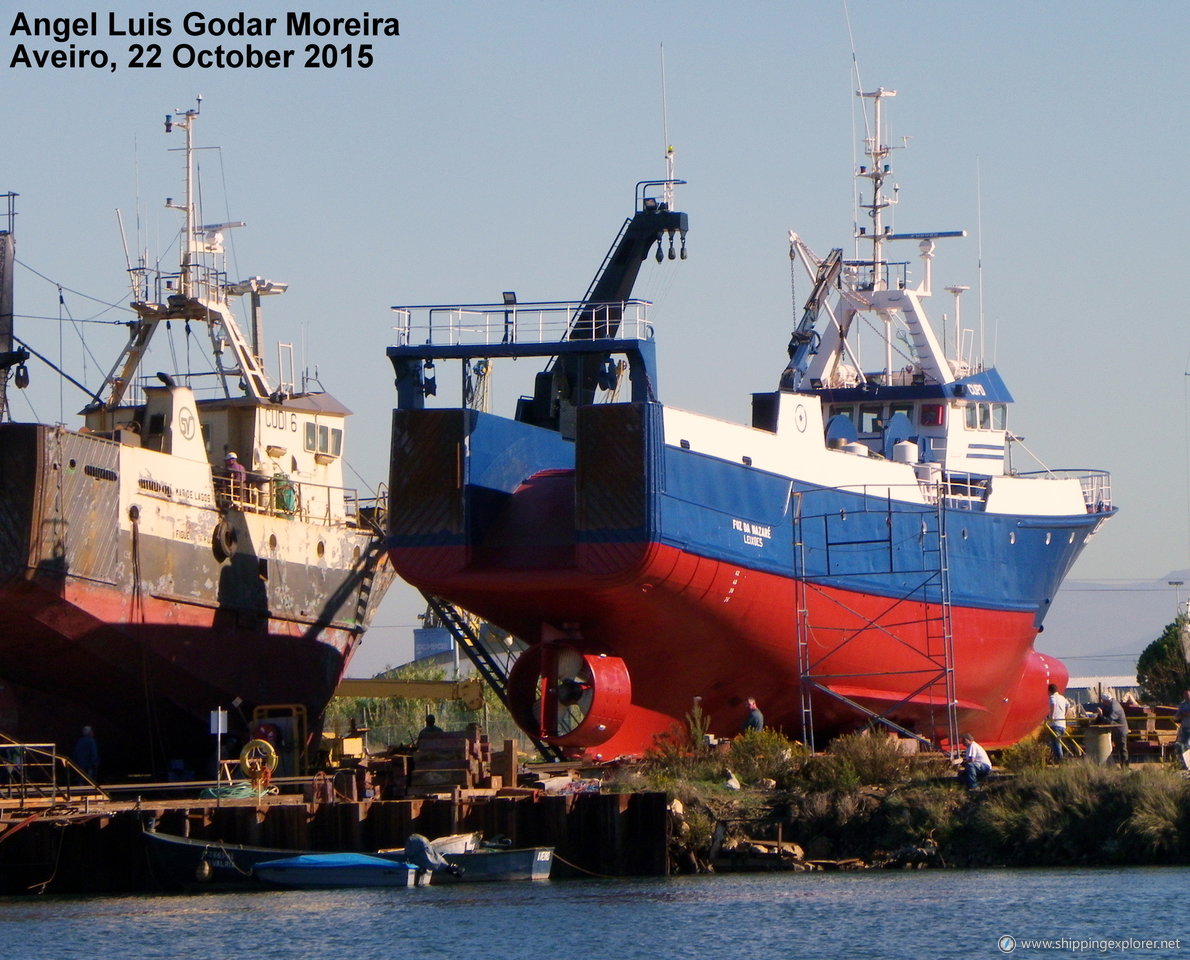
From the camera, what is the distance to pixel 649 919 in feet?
79.6

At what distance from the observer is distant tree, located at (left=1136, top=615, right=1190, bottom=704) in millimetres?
47875

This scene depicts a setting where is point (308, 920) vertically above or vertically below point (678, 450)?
below

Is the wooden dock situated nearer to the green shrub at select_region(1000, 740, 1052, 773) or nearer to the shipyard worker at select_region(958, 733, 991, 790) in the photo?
the shipyard worker at select_region(958, 733, 991, 790)

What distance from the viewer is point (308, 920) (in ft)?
81.5

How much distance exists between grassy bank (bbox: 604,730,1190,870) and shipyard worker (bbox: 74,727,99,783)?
8.50 metres

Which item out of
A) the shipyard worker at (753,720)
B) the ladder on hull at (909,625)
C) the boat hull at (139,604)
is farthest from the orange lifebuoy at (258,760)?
the ladder on hull at (909,625)

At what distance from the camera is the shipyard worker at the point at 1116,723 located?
3197cm

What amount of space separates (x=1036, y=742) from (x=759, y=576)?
4915 mm

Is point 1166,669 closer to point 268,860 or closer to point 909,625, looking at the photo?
point 909,625

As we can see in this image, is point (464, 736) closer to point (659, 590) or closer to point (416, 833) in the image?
point (416, 833)

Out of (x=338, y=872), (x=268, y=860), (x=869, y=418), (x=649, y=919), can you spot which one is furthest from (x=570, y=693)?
(x=869, y=418)

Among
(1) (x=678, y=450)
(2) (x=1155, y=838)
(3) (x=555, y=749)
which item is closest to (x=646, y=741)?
(3) (x=555, y=749)

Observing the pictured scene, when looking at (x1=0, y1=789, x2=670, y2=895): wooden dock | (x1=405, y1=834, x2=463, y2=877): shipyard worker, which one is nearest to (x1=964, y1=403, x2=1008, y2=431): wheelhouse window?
(x1=0, y1=789, x2=670, y2=895): wooden dock

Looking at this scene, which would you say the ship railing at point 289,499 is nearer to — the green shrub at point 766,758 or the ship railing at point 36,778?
the ship railing at point 36,778
